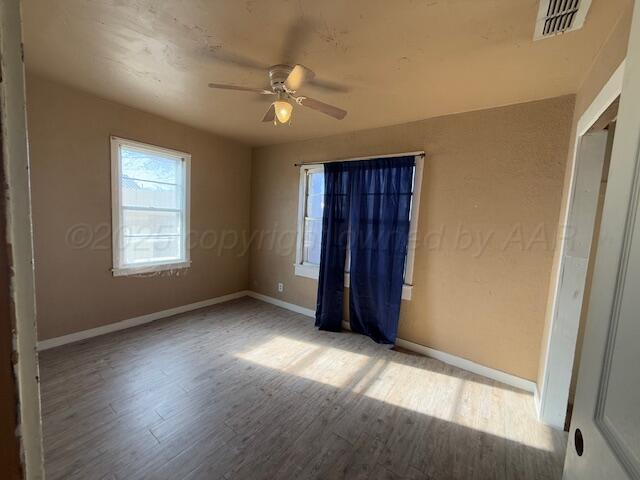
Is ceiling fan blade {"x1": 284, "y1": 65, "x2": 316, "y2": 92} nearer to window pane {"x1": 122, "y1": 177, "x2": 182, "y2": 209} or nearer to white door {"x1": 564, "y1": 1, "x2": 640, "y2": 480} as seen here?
white door {"x1": 564, "y1": 1, "x2": 640, "y2": 480}

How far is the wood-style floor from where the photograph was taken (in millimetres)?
1612

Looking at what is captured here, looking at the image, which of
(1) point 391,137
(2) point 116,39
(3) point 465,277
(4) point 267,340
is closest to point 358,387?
(4) point 267,340

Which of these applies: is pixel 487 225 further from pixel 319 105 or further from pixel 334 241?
pixel 319 105

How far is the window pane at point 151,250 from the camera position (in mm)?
A: 3189

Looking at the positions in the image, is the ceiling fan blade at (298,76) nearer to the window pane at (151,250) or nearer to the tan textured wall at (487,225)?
the tan textured wall at (487,225)

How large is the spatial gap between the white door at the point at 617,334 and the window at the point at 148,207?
373 cm

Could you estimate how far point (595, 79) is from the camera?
1.66 meters

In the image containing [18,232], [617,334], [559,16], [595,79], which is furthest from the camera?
[595,79]

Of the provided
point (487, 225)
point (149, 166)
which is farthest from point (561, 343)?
point (149, 166)

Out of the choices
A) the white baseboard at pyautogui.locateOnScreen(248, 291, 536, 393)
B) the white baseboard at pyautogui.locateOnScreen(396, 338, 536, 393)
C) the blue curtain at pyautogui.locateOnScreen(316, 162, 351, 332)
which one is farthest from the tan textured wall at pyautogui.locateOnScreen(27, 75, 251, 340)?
the white baseboard at pyautogui.locateOnScreen(396, 338, 536, 393)

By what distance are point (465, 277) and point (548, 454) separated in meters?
1.36

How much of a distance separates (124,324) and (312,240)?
8.07 ft

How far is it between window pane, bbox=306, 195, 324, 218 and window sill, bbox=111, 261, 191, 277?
1.79m

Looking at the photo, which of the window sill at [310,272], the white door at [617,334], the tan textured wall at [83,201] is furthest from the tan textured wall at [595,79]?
the tan textured wall at [83,201]
